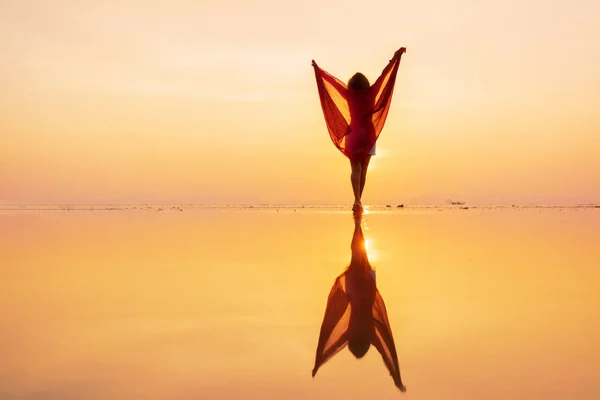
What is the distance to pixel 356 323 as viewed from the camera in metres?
Result: 3.21

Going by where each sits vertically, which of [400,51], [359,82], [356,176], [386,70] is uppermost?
[400,51]

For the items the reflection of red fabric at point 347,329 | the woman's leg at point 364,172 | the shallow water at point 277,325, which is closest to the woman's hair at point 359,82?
the woman's leg at point 364,172

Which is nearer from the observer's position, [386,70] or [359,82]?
[386,70]

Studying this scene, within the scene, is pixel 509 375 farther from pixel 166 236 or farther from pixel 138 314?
pixel 166 236

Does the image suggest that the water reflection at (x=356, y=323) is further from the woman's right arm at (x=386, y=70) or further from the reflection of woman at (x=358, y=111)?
the woman's right arm at (x=386, y=70)

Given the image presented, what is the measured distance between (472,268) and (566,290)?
1.09m

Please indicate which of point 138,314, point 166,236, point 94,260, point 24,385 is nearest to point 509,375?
point 24,385

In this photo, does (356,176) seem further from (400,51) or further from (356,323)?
(356,323)

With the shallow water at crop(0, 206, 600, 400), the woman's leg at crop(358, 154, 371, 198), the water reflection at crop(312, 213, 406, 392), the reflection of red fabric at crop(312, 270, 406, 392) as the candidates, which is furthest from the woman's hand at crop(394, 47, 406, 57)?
the reflection of red fabric at crop(312, 270, 406, 392)

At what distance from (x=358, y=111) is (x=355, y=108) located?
0.26 feet

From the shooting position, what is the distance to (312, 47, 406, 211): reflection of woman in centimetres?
1214

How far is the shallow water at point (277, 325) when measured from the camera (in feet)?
7.26

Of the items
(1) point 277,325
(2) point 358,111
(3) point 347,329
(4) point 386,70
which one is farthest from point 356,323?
(2) point 358,111

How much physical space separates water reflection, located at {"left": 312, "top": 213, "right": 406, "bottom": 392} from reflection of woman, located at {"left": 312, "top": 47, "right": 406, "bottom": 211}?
755cm
